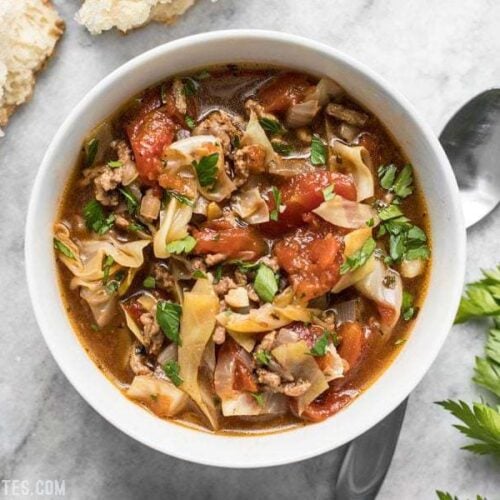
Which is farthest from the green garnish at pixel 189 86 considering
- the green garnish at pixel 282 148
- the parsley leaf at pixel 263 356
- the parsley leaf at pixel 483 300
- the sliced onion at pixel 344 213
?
the parsley leaf at pixel 483 300

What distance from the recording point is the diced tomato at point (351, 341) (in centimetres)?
349

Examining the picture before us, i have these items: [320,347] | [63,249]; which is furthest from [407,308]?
[63,249]

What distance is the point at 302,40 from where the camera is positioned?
10.8 feet

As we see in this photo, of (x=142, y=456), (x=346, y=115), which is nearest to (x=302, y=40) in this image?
(x=346, y=115)

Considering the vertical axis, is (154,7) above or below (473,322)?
above

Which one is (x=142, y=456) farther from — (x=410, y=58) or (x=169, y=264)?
(x=410, y=58)

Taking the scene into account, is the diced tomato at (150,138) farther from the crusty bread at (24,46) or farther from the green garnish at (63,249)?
the crusty bread at (24,46)

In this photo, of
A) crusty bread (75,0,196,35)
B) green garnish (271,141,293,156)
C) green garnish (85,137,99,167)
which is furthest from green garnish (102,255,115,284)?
crusty bread (75,0,196,35)

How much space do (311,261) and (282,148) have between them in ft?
1.63

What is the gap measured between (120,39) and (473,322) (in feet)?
6.89

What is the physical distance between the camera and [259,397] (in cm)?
353

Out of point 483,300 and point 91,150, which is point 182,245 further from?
point 483,300

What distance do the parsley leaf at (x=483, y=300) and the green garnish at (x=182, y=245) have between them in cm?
132

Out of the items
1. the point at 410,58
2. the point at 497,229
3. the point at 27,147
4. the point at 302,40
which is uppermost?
the point at 302,40
